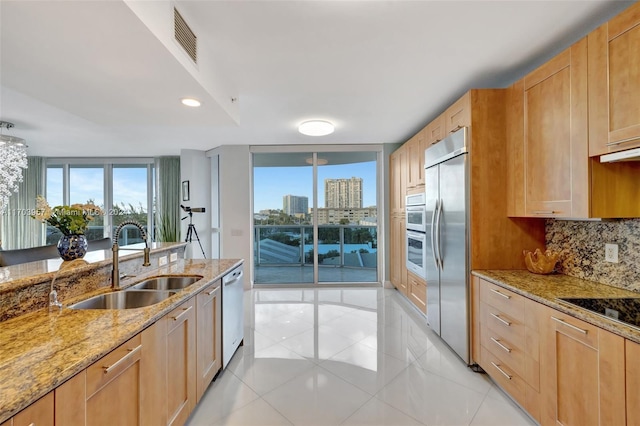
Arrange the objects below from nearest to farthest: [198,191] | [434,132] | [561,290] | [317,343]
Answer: [561,290] → [317,343] → [434,132] → [198,191]

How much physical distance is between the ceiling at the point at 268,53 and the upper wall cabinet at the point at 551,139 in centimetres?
30

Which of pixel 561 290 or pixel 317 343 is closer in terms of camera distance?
pixel 561 290

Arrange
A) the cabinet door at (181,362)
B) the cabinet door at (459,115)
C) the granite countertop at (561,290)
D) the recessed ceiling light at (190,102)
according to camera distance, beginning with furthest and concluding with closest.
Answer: the cabinet door at (459,115), the recessed ceiling light at (190,102), the cabinet door at (181,362), the granite countertop at (561,290)

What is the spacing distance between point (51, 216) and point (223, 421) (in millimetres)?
1724

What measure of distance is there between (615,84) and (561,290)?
3.87 feet

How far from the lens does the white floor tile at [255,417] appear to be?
67.1 inches

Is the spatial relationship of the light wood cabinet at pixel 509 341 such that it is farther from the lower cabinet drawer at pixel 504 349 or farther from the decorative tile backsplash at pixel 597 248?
the decorative tile backsplash at pixel 597 248

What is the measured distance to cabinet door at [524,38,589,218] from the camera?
1606 millimetres

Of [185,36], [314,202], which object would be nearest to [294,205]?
[314,202]

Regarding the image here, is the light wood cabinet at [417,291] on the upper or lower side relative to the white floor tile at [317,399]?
upper

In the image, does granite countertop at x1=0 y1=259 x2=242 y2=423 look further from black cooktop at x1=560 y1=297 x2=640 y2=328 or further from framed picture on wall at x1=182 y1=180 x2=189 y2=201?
framed picture on wall at x1=182 y1=180 x2=189 y2=201

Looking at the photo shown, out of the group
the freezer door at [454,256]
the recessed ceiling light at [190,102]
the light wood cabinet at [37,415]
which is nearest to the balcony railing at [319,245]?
the freezer door at [454,256]

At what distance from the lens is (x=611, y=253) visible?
1.77m

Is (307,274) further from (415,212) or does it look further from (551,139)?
(551,139)
